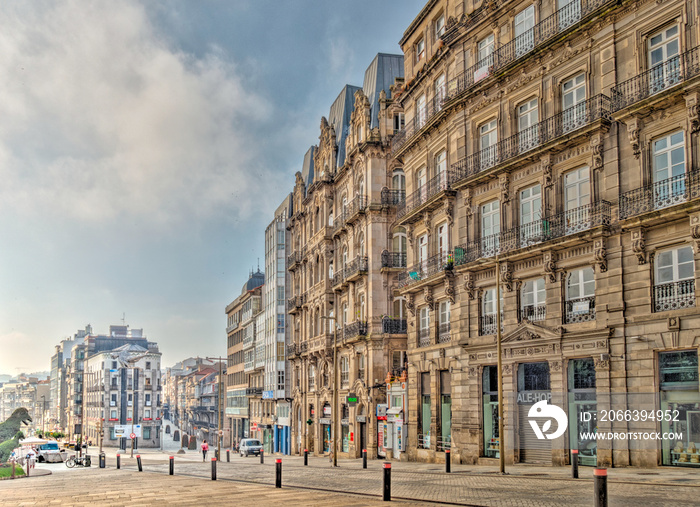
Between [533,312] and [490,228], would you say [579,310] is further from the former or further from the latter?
[490,228]

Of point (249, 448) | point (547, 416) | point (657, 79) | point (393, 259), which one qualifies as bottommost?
point (249, 448)

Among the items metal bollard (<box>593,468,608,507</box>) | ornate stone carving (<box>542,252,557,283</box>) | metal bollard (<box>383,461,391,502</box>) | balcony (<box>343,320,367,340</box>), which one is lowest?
metal bollard (<box>383,461,391,502</box>)

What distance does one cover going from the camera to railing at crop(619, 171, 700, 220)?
78.2 ft

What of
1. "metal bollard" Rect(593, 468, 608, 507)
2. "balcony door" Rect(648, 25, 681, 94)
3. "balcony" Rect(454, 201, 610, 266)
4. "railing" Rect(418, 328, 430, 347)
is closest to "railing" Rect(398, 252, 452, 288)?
"balcony" Rect(454, 201, 610, 266)

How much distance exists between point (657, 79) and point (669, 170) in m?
3.14

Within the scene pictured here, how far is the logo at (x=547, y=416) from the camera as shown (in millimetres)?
28969

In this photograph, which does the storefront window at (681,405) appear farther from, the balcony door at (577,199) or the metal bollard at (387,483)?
the metal bollard at (387,483)

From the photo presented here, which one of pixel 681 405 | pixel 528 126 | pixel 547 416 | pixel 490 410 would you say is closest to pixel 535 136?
pixel 528 126

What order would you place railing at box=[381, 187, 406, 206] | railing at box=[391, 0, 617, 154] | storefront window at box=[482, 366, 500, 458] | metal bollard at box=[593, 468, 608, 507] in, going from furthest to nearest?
railing at box=[381, 187, 406, 206] → storefront window at box=[482, 366, 500, 458] → railing at box=[391, 0, 617, 154] → metal bollard at box=[593, 468, 608, 507]

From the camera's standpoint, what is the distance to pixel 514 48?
3272 centimetres

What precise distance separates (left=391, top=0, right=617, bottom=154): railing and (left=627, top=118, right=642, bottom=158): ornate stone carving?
454 cm

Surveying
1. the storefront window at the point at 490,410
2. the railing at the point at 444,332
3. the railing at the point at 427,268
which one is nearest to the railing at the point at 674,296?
the storefront window at the point at 490,410

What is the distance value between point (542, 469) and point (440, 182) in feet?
51.4

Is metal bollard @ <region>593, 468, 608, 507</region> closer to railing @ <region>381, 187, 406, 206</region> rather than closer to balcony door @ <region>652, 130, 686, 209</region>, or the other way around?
balcony door @ <region>652, 130, 686, 209</region>
